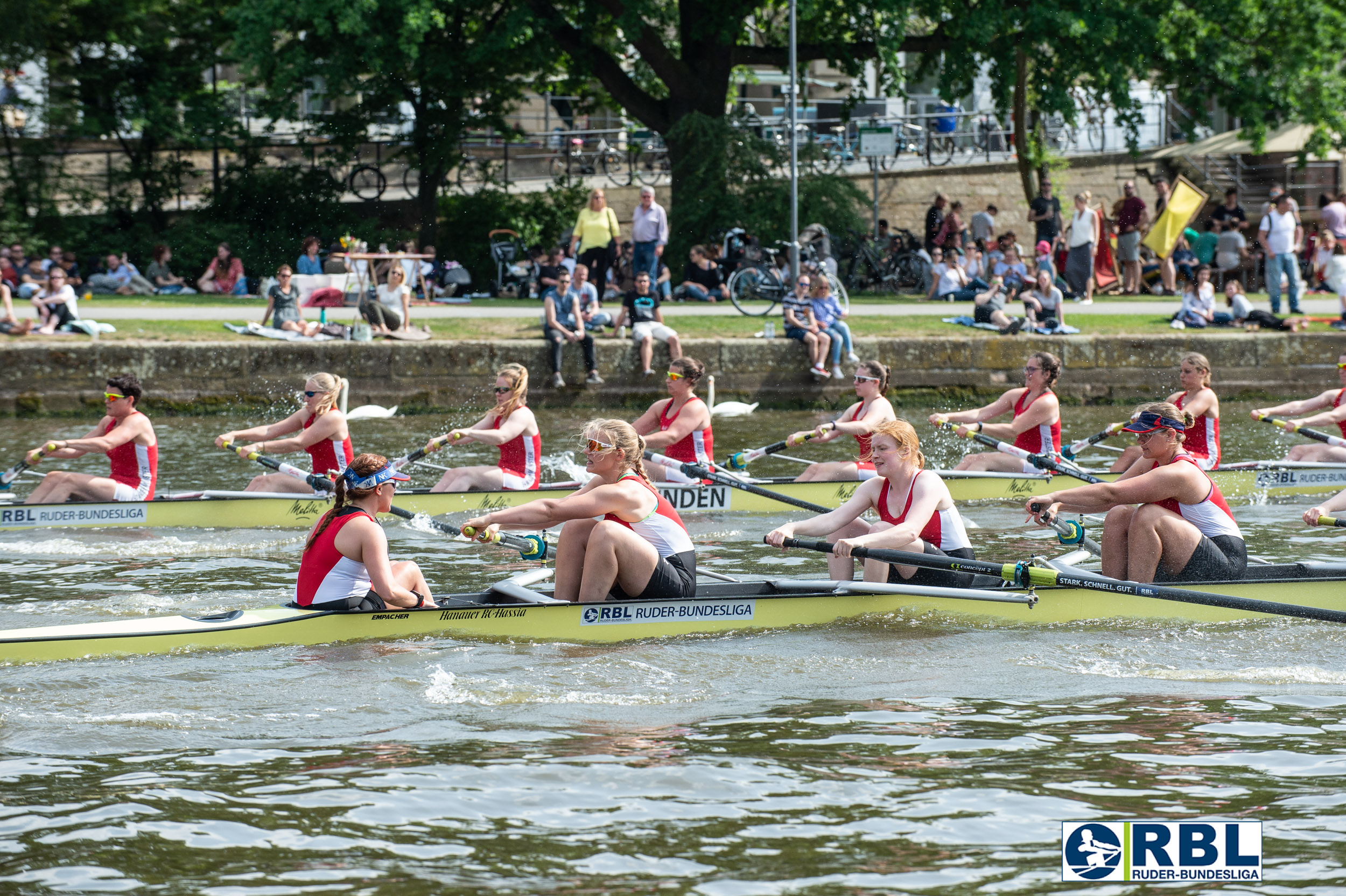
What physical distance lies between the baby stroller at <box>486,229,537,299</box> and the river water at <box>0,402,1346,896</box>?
16.0 m

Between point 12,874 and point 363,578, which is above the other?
→ point 363,578

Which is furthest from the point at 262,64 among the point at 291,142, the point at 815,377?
the point at 815,377

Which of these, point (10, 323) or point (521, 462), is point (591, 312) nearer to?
point (10, 323)

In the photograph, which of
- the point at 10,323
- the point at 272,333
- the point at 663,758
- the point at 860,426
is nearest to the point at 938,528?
the point at 663,758

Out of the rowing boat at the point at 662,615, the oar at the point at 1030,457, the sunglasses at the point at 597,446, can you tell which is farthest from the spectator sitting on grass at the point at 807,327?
the sunglasses at the point at 597,446

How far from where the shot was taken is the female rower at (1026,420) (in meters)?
12.6

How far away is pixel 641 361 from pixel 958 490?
268 inches

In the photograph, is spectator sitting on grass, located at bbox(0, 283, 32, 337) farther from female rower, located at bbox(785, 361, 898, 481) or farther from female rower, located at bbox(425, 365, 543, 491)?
female rower, located at bbox(785, 361, 898, 481)

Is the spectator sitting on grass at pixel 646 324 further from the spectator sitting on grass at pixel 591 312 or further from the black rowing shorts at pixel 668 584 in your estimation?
the black rowing shorts at pixel 668 584

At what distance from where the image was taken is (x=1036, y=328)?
2052 centimetres

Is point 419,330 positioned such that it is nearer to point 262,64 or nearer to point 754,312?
point 754,312

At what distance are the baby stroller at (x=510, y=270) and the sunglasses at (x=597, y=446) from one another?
55.6ft

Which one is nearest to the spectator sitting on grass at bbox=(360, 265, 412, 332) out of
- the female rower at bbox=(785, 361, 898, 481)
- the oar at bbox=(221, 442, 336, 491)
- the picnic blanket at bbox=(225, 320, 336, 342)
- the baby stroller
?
the picnic blanket at bbox=(225, 320, 336, 342)

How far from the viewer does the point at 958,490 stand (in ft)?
43.8
